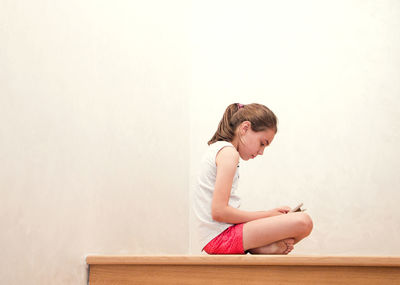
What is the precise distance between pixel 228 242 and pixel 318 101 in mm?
1153

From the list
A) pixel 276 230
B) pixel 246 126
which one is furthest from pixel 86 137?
pixel 276 230

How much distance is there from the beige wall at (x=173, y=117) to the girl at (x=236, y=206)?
38 cm

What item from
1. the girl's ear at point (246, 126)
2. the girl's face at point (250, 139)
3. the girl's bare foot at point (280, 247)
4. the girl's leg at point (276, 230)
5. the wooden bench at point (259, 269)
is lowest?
the wooden bench at point (259, 269)

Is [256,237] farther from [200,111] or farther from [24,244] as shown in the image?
[200,111]

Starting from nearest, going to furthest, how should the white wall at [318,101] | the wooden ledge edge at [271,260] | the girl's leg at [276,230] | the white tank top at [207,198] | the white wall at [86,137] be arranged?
the wooden ledge edge at [271,260] < the white wall at [86,137] < the girl's leg at [276,230] < the white tank top at [207,198] < the white wall at [318,101]

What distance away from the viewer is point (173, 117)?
245 centimetres

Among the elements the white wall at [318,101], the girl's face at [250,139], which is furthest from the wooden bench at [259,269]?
the white wall at [318,101]

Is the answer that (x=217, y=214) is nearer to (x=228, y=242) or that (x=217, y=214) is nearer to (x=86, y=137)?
(x=228, y=242)

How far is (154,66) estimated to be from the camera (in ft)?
7.47

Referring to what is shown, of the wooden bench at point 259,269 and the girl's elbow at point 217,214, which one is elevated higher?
the girl's elbow at point 217,214

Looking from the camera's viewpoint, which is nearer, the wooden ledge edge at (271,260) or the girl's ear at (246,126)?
the wooden ledge edge at (271,260)

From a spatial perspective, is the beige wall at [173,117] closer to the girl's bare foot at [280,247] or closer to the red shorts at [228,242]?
the red shorts at [228,242]

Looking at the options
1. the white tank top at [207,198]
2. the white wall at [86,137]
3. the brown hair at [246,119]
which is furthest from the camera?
the brown hair at [246,119]

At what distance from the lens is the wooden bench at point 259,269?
1168 millimetres
